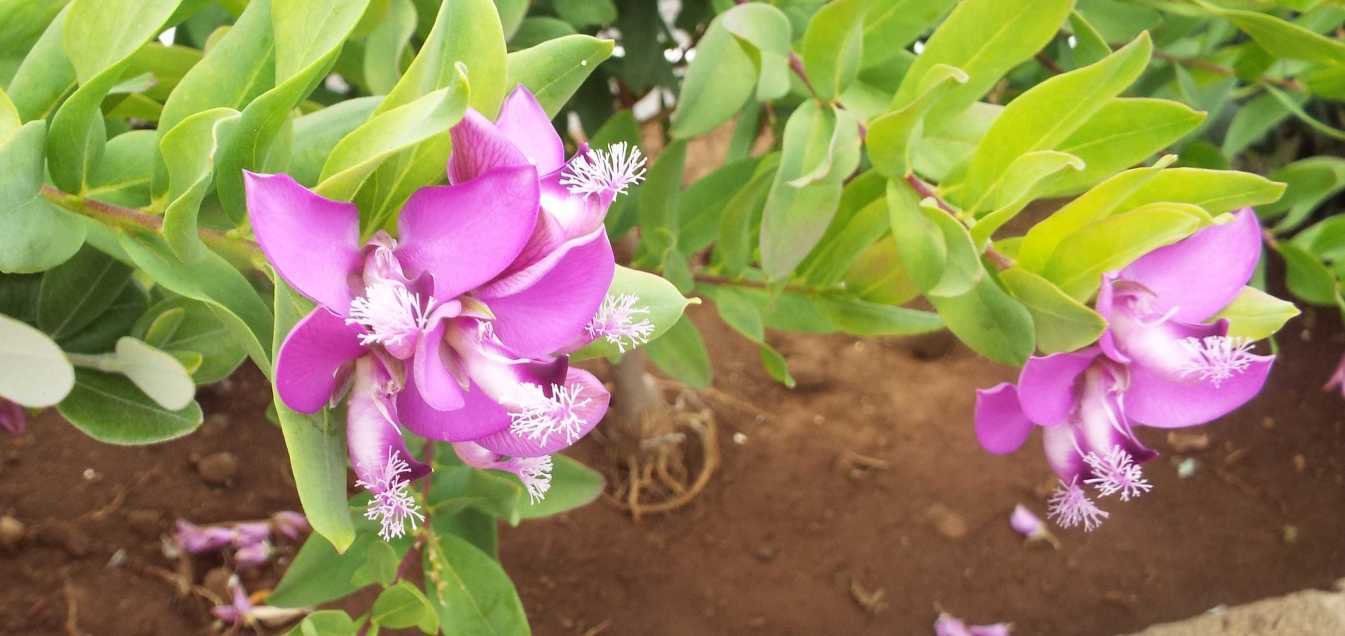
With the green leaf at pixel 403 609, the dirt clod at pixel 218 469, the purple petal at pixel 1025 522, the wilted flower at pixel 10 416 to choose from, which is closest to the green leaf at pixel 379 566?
the green leaf at pixel 403 609

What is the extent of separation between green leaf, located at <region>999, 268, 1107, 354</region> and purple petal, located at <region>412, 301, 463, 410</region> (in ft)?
1.00

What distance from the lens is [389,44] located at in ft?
2.35

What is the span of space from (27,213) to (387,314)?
186 millimetres

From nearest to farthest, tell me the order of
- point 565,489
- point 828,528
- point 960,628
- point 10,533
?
1. point 565,489
2. point 10,533
3. point 960,628
4. point 828,528

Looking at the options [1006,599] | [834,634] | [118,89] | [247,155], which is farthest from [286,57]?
[1006,599]

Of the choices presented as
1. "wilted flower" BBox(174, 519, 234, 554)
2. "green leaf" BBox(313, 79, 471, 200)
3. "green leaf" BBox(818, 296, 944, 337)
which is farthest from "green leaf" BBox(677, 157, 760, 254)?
"wilted flower" BBox(174, 519, 234, 554)

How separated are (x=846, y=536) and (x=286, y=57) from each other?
116 cm

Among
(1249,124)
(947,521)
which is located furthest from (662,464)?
(1249,124)

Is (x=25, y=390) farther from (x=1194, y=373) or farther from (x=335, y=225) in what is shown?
(x=1194, y=373)

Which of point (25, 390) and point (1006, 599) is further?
point (1006, 599)

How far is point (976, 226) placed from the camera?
592 mm

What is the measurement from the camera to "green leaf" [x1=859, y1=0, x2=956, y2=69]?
771mm

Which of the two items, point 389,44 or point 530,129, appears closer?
point 530,129

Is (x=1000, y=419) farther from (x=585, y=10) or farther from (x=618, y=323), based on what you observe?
(x=585, y=10)
